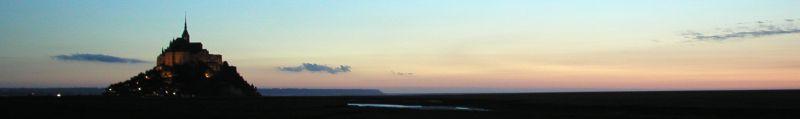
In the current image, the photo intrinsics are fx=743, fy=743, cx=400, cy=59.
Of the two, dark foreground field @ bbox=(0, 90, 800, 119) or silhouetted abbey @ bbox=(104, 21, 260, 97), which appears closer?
dark foreground field @ bbox=(0, 90, 800, 119)

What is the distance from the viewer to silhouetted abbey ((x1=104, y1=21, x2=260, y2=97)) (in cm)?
15638

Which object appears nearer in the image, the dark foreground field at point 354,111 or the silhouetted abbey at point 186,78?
the dark foreground field at point 354,111

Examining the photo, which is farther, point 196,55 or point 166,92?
point 196,55

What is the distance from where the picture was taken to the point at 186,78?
534ft

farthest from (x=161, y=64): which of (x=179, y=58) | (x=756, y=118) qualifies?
(x=756, y=118)

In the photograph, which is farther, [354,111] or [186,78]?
[186,78]

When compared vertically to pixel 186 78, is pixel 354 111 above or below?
below

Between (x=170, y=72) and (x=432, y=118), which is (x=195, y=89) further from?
(x=432, y=118)

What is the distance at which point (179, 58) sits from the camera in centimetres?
16850

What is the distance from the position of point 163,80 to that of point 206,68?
10.6 meters

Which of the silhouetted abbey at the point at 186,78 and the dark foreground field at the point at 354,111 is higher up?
the silhouetted abbey at the point at 186,78

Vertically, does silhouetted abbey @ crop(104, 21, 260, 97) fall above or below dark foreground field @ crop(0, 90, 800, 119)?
above

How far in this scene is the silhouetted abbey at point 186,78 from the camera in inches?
6156

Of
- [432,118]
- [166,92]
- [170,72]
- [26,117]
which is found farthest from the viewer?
[170,72]
